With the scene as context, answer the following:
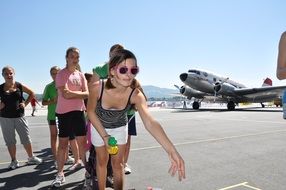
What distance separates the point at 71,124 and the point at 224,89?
29988mm

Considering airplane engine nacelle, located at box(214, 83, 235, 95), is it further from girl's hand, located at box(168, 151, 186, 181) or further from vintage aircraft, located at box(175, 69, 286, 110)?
girl's hand, located at box(168, 151, 186, 181)

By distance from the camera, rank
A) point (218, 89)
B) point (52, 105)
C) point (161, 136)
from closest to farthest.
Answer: point (161, 136) < point (52, 105) < point (218, 89)

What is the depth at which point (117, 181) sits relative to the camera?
3.49 meters

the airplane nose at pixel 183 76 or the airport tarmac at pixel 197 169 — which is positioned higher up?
the airplane nose at pixel 183 76

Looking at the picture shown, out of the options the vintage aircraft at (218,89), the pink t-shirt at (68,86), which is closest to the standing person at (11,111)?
the pink t-shirt at (68,86)

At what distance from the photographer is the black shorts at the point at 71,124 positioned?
494 cm

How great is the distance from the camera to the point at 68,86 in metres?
4.95

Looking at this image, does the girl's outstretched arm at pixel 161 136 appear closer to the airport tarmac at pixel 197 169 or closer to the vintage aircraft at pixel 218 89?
the airport tarmac at pixel 197 169

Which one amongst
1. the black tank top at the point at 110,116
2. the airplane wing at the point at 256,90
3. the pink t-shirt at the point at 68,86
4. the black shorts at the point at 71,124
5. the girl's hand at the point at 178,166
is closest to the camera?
the girl's hand at the point at 178,166

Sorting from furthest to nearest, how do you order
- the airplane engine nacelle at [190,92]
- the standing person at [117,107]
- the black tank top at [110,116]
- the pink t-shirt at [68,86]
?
the airplane engine nacelle at [190,92] < the pink t-shirt at [68,86] < the black tank top at [110,116] < the standing person at [117,107]

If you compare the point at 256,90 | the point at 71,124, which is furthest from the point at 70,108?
the point at 256,90

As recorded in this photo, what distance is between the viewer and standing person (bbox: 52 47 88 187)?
4.83 metres

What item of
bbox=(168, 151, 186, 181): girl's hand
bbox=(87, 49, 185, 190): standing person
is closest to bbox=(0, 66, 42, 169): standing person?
bbox=(87, 49, 185, 190): standing person

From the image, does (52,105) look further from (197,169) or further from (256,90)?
(256,90)
